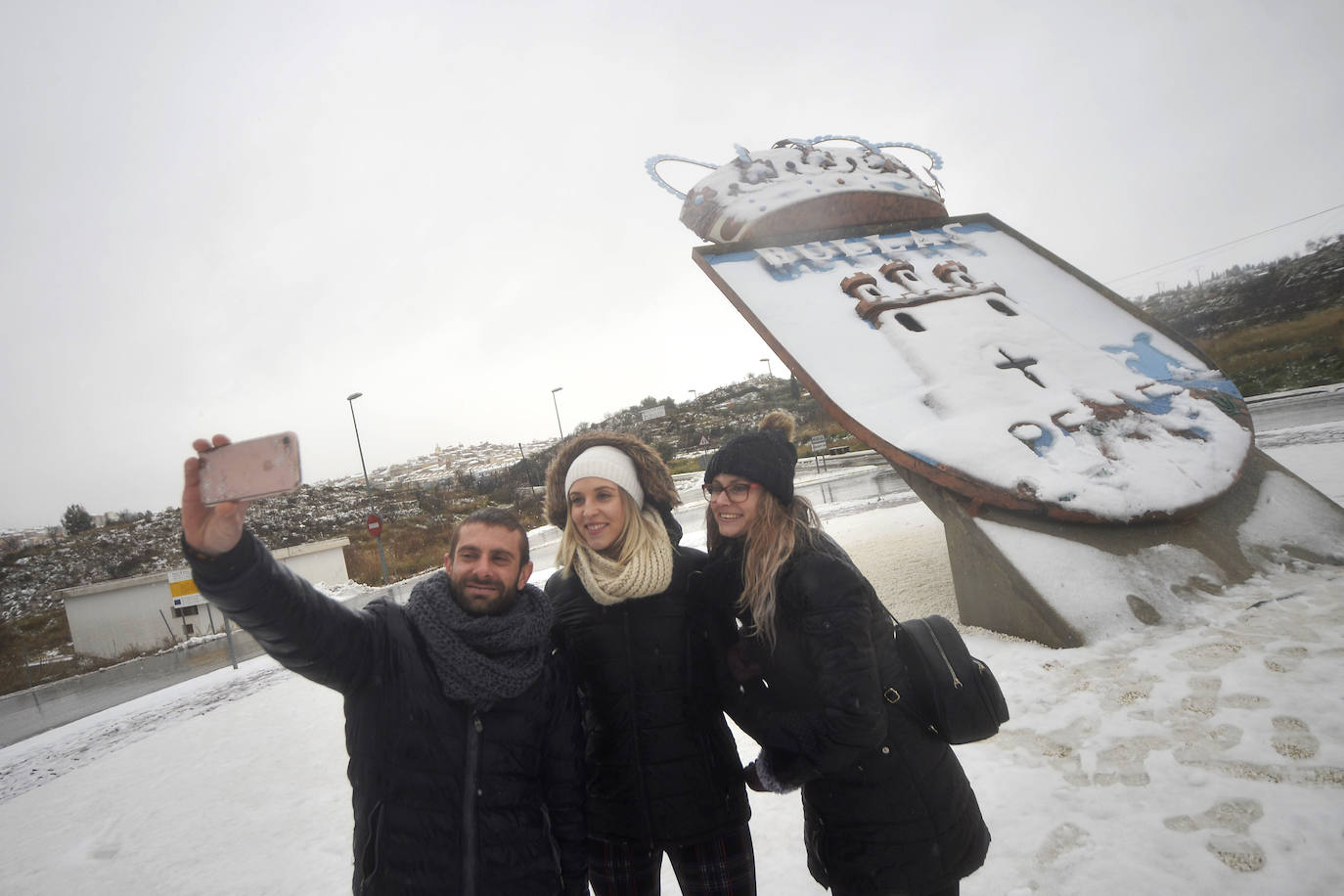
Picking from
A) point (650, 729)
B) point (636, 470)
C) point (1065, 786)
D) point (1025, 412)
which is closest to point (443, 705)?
point (650, 729)

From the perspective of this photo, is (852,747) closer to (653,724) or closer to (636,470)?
(653,724)

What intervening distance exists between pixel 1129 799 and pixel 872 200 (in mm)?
6163

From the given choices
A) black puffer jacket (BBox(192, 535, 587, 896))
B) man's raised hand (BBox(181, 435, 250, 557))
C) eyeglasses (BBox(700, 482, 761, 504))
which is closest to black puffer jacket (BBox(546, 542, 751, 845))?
black puffer jacket (BBox(192, 535, 587, 896))

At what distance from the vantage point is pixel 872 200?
21.9ft

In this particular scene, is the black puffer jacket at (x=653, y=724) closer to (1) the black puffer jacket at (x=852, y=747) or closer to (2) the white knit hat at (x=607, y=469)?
(1) the black puffer jacket at (x=852, y=747)


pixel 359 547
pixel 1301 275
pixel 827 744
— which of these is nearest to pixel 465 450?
pixel 359 547

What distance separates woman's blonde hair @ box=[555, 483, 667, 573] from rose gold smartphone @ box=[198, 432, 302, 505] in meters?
0.81

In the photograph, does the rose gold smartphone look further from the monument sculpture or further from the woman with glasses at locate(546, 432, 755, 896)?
the monument sculpture

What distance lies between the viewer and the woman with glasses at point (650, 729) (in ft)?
5.20

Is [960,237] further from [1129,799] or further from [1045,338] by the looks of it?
[1129,799]

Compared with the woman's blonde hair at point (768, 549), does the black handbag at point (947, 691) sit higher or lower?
lower

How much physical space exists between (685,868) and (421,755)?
0.80 metres

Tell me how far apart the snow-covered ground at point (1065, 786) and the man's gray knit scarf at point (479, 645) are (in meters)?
1.54

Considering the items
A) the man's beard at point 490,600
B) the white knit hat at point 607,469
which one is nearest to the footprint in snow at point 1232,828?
the white knit hat at point 607,469
